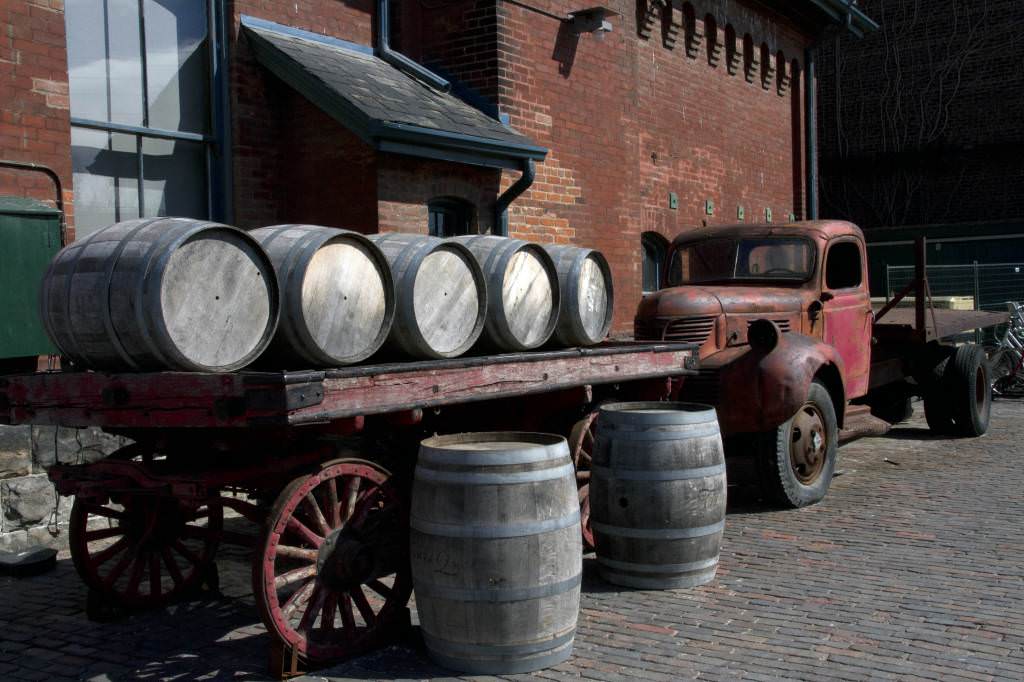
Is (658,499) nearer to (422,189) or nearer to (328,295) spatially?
(328,295)

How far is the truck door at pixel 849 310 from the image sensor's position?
8.70 meters

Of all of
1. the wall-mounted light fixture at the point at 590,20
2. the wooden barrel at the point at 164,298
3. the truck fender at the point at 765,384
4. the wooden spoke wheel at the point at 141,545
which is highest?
the wall-mounted light fixture at the point at 590,20

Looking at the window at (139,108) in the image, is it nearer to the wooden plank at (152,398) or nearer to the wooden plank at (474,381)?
the wooden plank at (152,398)

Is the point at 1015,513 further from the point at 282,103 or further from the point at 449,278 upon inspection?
the point at 282,103

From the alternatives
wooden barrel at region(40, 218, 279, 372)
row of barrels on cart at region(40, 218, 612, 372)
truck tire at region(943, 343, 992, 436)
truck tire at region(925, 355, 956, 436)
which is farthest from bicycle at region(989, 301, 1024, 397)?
wooden barrel at region(40, 218, 279, 372)

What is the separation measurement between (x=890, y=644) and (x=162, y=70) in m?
6.84

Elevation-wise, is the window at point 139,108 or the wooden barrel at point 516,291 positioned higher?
the window at point 139,108

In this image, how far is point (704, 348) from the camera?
779 cm

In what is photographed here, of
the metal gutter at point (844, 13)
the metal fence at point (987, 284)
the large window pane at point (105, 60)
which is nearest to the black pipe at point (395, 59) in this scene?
the large window pane at point (105, 60)

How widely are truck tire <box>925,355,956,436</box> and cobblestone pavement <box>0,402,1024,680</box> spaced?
12.8 ft

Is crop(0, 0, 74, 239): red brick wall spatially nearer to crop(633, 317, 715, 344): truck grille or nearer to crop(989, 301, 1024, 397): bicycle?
crop(633, 317, 715, 344): truck grille

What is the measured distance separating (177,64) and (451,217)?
271 centimetres

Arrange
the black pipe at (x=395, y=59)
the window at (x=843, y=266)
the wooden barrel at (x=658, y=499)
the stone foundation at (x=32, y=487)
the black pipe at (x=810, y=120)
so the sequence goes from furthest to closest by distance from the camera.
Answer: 1. the black pipe at (x=810, y=120)
2. the black pipe at (x=395, y=59)
3. the window at (x=843, y=266)
4. the stone foundation at (x=32, y=487)
5. the wooden barrel at (x=658, y=499)

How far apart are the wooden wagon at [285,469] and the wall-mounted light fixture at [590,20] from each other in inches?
249
